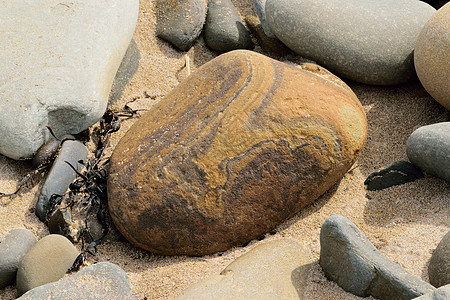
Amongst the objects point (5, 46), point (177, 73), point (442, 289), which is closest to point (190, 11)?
point (177, 73)

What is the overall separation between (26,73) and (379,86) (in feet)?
7.71

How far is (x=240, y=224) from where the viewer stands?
9.53ft

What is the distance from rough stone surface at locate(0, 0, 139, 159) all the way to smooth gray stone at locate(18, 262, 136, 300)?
42.1 inches

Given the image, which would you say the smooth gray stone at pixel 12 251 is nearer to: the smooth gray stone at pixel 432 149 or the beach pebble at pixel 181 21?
the beach pebble at pixel 181 21

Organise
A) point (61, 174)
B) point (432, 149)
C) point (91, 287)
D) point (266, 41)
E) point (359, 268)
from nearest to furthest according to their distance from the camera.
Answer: point (359, 268) < point (91, 287) < point (432, 149) < point (61, 174) < point (266, 41)

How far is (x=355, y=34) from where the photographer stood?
147 inches

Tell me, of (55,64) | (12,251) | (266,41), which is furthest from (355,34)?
(12,251)

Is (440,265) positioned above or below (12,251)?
above

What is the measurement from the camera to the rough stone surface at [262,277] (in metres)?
2.46

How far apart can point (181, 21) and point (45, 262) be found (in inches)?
86.1

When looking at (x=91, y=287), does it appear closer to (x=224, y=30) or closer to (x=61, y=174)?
(x=61, y=174)

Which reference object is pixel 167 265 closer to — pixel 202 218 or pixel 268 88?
pixel 202 218

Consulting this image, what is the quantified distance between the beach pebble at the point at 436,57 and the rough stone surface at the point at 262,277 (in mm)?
1429

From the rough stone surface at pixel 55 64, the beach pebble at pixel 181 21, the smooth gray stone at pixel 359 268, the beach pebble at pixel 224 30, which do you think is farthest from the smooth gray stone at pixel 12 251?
the beach pebble at pixel 224 30
